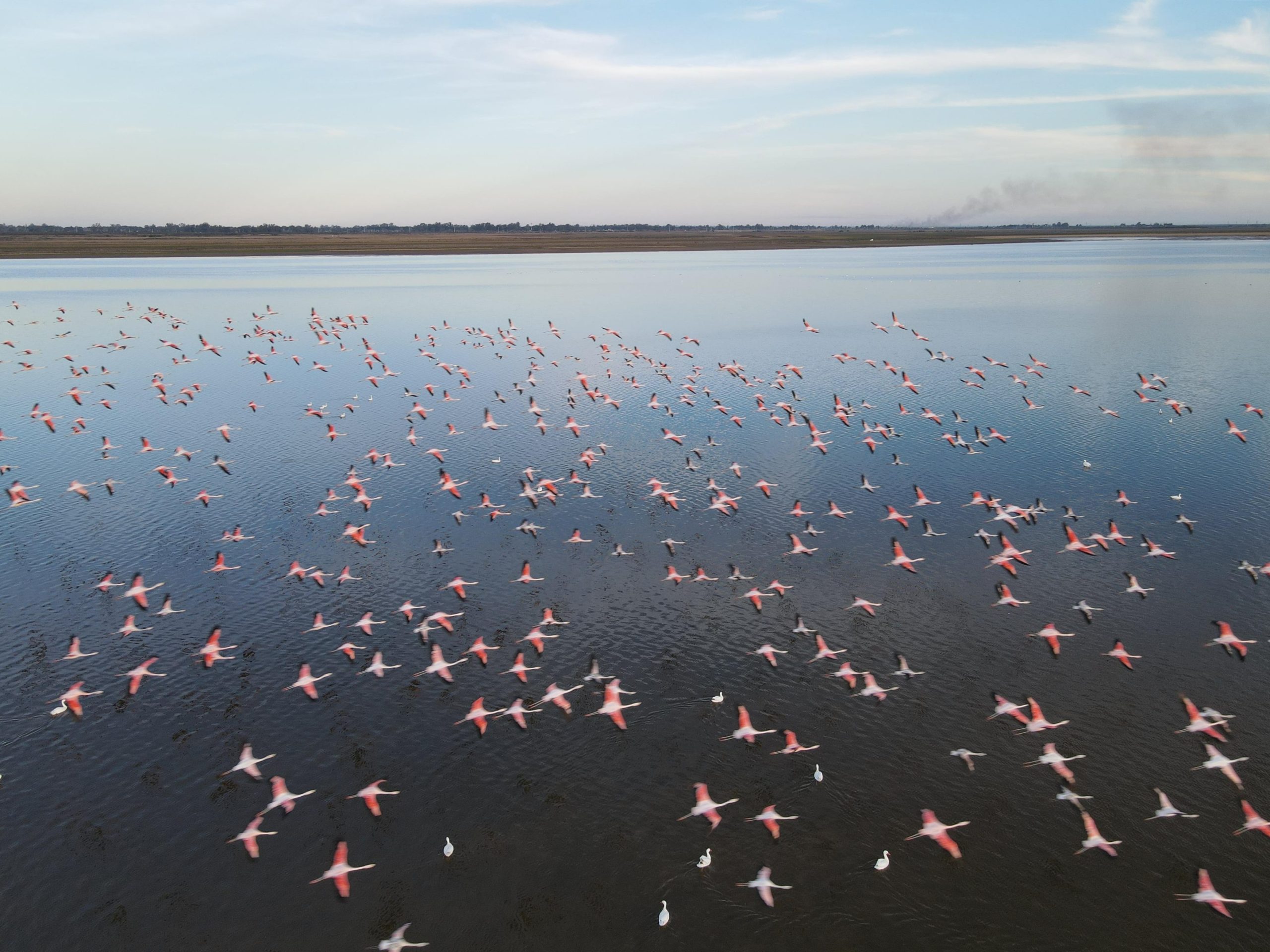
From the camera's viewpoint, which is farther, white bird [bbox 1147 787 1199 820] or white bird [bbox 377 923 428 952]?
white bird [bbox 1147 787 1199 820]

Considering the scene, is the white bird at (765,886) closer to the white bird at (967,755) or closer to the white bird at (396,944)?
the white bird at (967,755)

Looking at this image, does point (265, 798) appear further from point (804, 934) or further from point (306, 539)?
point (306, 539)

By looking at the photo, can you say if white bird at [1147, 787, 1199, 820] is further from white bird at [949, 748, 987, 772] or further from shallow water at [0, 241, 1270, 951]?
white bird at [949, 748, 987, 772]

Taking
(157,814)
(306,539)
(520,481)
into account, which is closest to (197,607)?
(306,539)

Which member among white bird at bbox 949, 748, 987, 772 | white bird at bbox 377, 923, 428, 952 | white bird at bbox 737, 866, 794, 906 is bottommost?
white bird at bbox 377, 923, 428, 952

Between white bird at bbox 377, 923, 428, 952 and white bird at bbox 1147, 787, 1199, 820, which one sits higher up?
white bird at bbox 1147, 787, 1199, 820

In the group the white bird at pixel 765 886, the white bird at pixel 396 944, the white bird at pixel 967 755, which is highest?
the white bird at pixel 967 755

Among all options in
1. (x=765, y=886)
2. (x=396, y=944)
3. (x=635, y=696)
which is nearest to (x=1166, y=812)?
(x=765, y=886)

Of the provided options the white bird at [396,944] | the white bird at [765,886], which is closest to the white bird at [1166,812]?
the white bird at [765,886]


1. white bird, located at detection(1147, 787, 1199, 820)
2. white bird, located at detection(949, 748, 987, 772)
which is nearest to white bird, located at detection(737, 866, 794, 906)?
white bird, located at detection(949, 748, 987, 772)

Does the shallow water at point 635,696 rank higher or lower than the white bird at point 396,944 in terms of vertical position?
higher
